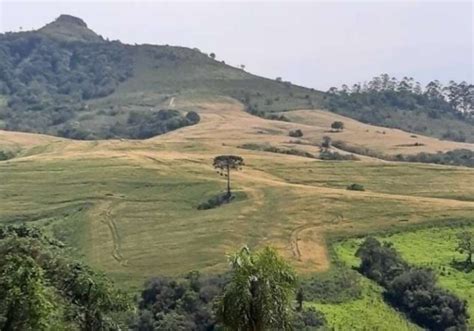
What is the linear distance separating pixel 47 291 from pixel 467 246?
177ft

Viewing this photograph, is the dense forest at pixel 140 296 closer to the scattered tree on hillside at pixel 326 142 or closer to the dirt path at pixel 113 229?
the dirt path at pixel 113 229

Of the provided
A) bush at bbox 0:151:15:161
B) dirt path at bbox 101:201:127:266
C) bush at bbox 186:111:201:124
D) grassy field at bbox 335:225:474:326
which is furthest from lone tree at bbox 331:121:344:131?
grassy field at bbox 335:225:474:326

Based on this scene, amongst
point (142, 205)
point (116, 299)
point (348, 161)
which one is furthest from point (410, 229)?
point (116, 299)

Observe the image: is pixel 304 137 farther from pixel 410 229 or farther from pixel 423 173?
pixel 410 229

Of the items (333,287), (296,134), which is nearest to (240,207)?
(333,287)

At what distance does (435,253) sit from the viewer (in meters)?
83.7

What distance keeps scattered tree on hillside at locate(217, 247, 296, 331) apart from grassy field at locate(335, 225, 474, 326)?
45928mm

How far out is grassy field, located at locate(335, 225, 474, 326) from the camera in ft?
247

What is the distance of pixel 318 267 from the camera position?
77875 mm

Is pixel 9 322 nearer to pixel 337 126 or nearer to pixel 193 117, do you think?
pixel 337 126

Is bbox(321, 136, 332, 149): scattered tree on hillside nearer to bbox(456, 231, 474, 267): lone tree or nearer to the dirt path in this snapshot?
the dirt path

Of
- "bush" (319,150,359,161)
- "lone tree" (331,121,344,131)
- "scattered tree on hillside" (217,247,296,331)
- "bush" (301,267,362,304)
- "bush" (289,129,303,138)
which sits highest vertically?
"scattered tree on hillside" (217,247,296,331)

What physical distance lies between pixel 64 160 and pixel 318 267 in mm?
62509

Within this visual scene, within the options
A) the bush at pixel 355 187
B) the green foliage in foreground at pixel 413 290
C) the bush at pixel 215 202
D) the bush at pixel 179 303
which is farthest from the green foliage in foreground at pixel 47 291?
the bush at pixel 355 187
